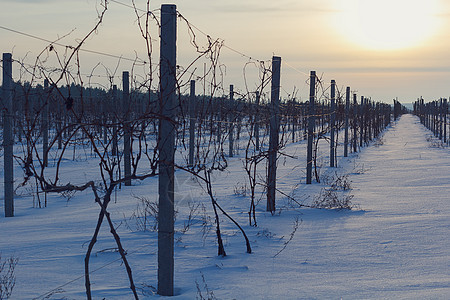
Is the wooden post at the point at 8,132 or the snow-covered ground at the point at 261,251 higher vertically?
the wooden post at the point at 8,132

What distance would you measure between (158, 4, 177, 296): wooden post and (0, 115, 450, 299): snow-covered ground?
A: 27cm

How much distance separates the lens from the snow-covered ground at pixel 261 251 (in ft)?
12.0

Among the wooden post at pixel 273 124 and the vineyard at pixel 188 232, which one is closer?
the vineyard at pixel 188 232

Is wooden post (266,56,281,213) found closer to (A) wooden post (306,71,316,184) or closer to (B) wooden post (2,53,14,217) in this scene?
(A) wooden post (306,71,316,184)

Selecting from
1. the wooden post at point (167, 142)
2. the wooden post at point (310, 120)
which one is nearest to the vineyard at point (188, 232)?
the wooden post at point (167, 142)

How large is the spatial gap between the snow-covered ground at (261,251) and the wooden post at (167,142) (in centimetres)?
27

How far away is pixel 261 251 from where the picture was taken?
15.7 feet

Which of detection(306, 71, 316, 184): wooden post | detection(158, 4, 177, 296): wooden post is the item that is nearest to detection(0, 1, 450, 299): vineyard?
detection(158, 4, 177, 296): wooden post

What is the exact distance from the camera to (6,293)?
3.38 meters

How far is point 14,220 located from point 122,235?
212 cm

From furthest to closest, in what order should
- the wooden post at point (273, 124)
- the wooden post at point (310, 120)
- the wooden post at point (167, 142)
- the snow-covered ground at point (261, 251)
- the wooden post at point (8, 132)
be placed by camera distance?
the wooden post at point (310, 120) < the wooden post at point (273, 124) < the wooden post at point (8, 132) < the snow-covered ground at point (261, 251) < the wooden post at point (167, 142)

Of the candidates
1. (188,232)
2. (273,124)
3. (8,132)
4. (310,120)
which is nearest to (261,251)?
(188,232)

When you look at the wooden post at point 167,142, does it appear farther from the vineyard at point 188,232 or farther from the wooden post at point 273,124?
the wooden post at point 273,124

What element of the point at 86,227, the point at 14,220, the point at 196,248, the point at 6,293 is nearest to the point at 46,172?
the point at 14,220
